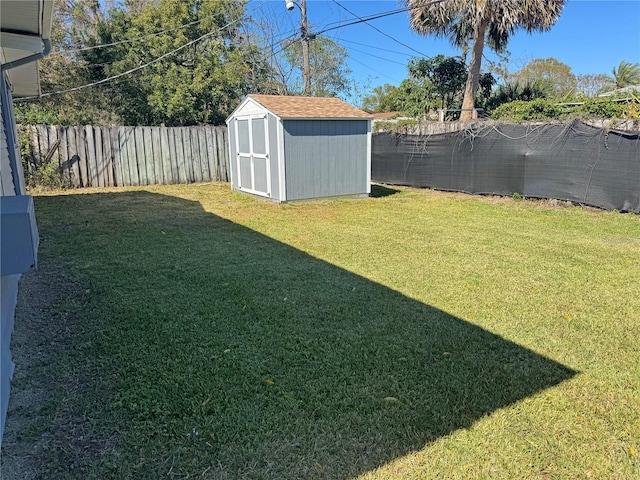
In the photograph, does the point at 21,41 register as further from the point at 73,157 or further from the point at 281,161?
the point at 73,157

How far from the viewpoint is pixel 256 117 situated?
9289 millimetres

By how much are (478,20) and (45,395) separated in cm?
1312

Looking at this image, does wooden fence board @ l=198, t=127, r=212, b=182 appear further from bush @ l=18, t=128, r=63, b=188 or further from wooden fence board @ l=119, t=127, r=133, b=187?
bush @ l=18, t=128, r=63, b=188

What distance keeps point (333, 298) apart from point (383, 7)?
1193 centimetres

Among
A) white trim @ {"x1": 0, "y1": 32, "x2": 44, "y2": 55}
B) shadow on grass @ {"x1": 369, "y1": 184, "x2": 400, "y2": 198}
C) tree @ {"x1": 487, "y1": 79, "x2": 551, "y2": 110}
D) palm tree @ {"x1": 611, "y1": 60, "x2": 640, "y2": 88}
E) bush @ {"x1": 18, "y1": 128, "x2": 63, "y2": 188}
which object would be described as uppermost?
palm tree @ {"x1": 611, "y1": 60, "x2": 640, "y2": 88}

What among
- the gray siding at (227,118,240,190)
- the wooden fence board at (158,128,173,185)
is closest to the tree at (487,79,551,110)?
the gray siding at (227,118,240,190)

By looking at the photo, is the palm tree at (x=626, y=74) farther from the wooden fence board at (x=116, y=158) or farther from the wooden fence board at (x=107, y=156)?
the wooden fence board at (x=107, y=156)

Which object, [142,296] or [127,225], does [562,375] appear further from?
Result: [127,225]

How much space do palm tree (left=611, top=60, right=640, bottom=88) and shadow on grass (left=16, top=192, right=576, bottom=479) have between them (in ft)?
61.2

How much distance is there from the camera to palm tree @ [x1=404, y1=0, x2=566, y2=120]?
11.6m

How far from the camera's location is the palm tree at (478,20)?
11609 millimetres

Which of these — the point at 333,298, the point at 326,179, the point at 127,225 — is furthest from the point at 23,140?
the point at 333,298

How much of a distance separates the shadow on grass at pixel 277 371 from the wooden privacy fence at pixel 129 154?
7.12 metres

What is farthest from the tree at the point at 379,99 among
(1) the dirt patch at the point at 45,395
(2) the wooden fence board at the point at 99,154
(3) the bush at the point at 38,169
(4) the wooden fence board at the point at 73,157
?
(1) the dirt patch at the point at 45,395
